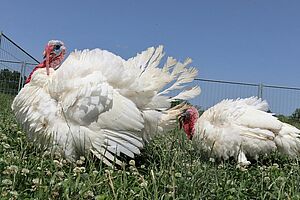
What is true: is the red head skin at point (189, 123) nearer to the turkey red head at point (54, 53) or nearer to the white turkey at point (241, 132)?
the white turkey at point (241, 132)

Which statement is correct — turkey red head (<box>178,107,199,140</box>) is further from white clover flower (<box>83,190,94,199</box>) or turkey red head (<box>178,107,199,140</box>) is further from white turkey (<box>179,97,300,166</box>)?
white clover flower (<box>83,190,94,199</box>)

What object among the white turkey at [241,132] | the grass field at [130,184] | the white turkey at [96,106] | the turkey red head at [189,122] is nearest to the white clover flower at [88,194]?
the grass field at [130,184]

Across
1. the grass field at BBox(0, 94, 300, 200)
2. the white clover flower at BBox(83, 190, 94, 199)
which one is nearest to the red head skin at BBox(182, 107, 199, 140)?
the grass field at BBox(0, 94, 300, 200)

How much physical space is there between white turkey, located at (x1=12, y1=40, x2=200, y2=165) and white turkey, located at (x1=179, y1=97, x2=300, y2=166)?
83 cm

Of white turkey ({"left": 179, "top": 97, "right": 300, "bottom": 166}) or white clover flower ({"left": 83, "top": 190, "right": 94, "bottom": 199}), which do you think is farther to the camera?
white turkey ({"left": 179, "top": 97, "right": 300, "bottom": 166})

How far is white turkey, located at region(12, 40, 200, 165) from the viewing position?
3.75 meters

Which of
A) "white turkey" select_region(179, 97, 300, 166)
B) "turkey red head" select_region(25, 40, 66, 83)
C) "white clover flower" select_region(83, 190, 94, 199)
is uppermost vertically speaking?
"turkey red head" select_region(25, 40, 66, 83)

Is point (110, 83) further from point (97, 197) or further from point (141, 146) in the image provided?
point (97, 197)

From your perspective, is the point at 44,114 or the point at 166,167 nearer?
the point at 166,167

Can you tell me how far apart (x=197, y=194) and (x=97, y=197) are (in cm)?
56

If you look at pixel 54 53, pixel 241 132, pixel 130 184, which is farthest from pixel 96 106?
pixel 241 132

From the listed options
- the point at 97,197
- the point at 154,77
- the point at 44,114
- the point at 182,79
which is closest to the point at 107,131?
the point at 44,114

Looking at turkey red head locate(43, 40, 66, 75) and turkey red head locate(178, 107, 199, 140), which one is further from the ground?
turkey red head locate(43, 40, 66, 75)

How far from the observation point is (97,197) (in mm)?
2256
